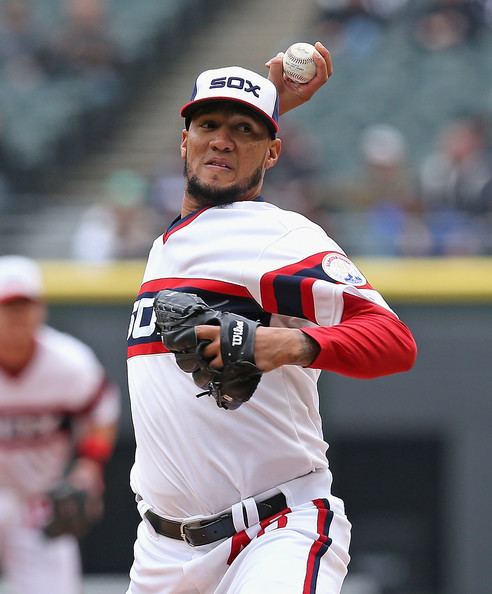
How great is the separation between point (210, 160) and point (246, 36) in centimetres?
1026

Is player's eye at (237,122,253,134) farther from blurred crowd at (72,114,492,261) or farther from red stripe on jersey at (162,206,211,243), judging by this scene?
blurred crowd at (72,114,492,261)

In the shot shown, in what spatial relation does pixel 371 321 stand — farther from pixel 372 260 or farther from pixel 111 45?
pixel 111 45

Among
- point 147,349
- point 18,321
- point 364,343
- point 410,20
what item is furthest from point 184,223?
point 410,20

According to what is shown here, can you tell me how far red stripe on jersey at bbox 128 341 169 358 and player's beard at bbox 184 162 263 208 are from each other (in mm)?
433

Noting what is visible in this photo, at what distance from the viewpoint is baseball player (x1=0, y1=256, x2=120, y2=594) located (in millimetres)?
6773

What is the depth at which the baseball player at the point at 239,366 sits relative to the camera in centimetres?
316

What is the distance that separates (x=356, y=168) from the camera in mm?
10398

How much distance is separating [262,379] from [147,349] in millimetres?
344

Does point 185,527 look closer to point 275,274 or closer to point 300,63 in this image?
point 275,274

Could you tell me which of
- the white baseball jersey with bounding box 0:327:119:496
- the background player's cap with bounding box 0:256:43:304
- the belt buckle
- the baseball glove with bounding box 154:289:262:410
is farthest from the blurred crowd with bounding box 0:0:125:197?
the baseball glove with bounding box 154:289:262:410

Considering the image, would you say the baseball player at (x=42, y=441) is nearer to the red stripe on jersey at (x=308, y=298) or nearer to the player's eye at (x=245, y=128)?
the player's eye at (x=245, y=128)

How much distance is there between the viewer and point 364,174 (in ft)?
33.0

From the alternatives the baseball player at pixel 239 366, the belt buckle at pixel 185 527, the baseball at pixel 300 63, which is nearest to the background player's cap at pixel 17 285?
the baseball at pixel 300 63

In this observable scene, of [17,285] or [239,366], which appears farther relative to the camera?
[17,285]
